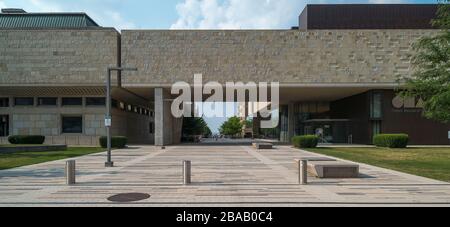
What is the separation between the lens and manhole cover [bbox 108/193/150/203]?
31.8 feet

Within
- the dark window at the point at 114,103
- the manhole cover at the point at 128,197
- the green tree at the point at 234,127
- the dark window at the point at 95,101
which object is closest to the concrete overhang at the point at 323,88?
the dark window at the point at 114,103

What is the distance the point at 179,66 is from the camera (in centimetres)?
3872

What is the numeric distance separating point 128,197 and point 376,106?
118 ft

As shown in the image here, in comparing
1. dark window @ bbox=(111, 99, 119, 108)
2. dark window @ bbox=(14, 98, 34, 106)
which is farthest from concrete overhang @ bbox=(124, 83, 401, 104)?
dark window @ bbox=(14, 98, 34, 106)

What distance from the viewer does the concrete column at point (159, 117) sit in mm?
38906

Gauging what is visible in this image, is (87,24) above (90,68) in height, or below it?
above

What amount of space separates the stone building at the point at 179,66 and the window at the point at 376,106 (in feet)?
0.33

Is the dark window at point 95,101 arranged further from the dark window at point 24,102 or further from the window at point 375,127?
the window at point 375,127

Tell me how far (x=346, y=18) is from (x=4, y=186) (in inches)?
1775

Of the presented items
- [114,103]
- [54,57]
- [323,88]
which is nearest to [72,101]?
[114,103]

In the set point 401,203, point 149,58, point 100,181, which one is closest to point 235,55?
Result: point 149,58

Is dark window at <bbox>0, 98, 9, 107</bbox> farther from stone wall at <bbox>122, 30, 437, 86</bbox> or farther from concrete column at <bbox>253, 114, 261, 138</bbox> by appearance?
concrete column at <bbox>253, 114, 261, 138</bbox>

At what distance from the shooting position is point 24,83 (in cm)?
3838

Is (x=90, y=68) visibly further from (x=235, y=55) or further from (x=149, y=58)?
(x=235, y=55)
